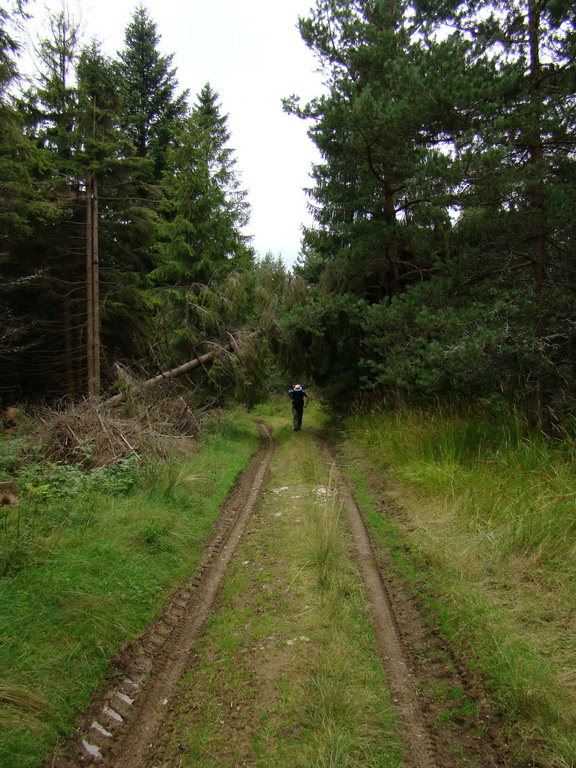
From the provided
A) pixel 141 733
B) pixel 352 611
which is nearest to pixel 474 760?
pixel 352 611

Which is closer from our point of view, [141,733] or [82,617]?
[141,733]

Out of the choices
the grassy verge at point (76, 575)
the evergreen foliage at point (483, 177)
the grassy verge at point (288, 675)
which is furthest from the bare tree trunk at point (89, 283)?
the grassy verge at point (288, 675)

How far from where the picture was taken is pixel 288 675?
10.0ft

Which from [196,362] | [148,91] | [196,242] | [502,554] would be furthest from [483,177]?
[148,91]

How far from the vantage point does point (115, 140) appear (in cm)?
1234

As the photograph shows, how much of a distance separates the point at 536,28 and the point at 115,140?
→ 1108 centimetres

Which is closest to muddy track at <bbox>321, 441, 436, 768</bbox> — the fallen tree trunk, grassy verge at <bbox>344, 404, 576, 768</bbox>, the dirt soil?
the dirt soil

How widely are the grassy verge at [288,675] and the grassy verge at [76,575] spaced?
2.35 feet

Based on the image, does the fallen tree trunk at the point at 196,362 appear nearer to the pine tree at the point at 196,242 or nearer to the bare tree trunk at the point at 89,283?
the pine tree at the point at 196,242

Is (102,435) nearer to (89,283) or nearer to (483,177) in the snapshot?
(89,283)

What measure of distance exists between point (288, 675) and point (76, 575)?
7.44 feet

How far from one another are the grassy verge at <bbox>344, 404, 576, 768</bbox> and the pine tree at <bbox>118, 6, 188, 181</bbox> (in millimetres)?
19980

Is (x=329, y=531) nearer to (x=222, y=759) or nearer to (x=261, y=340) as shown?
(x=222, y=759)

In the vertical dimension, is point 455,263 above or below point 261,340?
above
